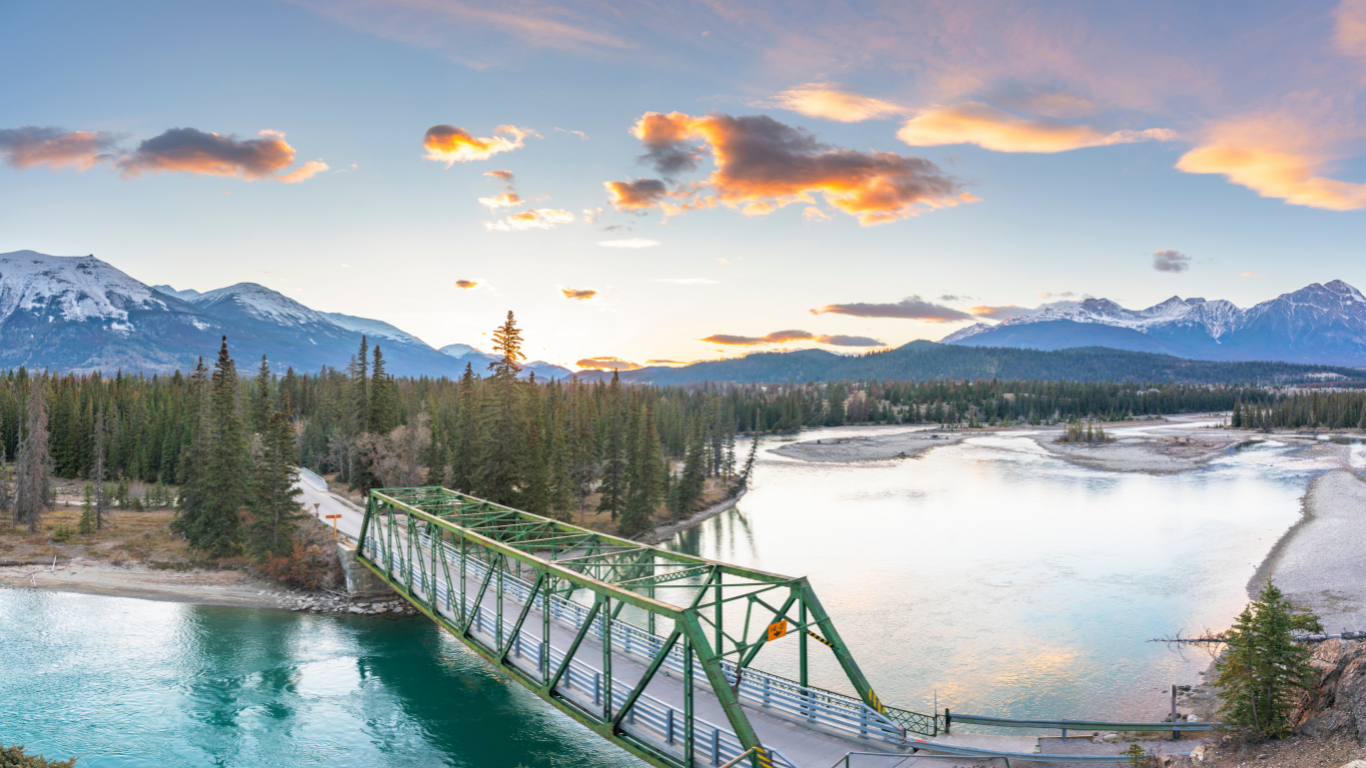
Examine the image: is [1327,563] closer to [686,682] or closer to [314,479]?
[686,682]

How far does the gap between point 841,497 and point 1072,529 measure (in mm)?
26702

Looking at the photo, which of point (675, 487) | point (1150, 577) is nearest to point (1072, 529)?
point (1150, 577)

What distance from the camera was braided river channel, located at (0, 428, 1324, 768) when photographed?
29.0 meters

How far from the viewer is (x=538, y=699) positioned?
3312 cm

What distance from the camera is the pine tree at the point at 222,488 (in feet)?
175

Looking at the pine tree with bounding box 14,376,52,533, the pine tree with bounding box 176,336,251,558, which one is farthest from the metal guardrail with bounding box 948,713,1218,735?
the pine tree with bounding box 14,376,52,533

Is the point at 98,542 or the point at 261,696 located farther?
the point at 98,542

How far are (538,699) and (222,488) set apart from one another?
34.7 m

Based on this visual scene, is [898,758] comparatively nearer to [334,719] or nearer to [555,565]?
[555,565]

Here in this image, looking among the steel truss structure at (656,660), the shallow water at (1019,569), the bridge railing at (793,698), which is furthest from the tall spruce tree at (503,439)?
the bridge railing at (793,698)

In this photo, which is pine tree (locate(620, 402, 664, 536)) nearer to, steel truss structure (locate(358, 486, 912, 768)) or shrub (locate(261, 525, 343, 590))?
shrub (locate(261, 525, 343, 590))

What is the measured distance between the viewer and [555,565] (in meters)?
21.9

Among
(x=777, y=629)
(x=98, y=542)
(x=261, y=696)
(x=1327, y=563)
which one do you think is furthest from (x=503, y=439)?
(x=1327, y=563)

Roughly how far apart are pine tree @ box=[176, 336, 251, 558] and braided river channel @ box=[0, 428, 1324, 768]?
8151 mm
